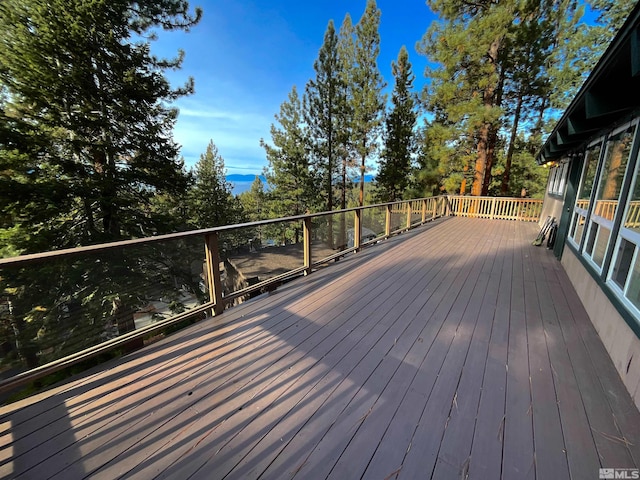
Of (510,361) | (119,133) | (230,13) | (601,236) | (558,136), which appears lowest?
(510,361)

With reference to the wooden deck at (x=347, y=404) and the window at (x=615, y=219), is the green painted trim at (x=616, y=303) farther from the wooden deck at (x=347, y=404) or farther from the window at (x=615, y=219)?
the wooden deck at (x=347, y=404)

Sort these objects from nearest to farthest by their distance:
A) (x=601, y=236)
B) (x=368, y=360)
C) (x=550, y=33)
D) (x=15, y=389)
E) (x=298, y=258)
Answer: (x=15, y=389)
(x=368, y=360)
(x=601, y=236)
(x=298, y=258)
(x=550, y=33)

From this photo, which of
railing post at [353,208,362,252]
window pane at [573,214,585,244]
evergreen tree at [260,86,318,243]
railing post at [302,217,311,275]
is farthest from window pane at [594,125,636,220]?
evergreen tree at [260,86,318,243]

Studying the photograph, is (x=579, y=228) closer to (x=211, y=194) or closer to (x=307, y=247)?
(x=307, y=247)

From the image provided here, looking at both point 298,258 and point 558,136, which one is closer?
point 298,258

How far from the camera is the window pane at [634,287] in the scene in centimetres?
188

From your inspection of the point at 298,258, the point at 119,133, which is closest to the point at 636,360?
the point at 298,258

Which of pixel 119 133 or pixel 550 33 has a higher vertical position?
pixel 550 33

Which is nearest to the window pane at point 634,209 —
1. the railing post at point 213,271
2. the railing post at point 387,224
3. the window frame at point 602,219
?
the window frame at point 602,219

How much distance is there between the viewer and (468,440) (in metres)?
1.33

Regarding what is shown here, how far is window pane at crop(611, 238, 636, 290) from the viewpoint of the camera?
216cm

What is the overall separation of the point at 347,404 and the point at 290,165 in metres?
16.3

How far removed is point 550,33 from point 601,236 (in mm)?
13197

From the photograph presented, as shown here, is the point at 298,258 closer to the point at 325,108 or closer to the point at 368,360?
the point at 368,360
